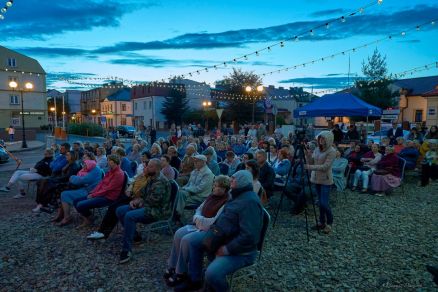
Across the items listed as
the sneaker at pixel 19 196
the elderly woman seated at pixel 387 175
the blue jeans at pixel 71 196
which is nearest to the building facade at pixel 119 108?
the sneaker at pixel 19 196

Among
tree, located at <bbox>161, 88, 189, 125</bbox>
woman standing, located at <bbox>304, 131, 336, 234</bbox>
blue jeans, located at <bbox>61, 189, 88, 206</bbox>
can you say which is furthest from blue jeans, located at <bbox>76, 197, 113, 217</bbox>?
tree, located at <bbox>161, 88, 189, 125</bbox>

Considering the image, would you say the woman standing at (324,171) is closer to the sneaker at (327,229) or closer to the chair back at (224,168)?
the sneaker at (327,229)

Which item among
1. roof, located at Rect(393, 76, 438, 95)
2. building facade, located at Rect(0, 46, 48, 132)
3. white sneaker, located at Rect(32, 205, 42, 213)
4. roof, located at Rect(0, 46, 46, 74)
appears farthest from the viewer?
building facade, located at Rect(0, 46, 48, 132)

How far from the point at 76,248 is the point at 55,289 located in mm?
1205

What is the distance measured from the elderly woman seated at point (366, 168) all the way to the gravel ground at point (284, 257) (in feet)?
5.75

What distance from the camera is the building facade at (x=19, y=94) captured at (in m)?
43.3

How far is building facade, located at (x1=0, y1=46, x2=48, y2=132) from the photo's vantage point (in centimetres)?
4331

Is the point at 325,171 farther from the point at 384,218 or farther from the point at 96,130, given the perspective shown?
the point at 96,130

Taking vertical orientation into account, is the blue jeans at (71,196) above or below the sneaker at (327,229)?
above

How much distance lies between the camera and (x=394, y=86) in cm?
4762

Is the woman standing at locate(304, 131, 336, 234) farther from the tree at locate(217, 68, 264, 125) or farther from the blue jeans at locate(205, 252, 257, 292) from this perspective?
the tree at locate(217, 68, 264, 125)

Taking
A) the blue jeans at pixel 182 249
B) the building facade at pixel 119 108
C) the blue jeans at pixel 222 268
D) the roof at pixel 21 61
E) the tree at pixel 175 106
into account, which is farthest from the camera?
the building facade at pixel 119 108

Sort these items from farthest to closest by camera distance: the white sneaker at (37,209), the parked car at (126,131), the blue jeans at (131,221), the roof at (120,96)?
the roof at (120,96) < the parked car at (126,131) < the white sneaker at (37,209) < the blue jeans at (131,221)

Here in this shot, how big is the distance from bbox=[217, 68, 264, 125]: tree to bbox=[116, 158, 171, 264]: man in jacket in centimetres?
3378
